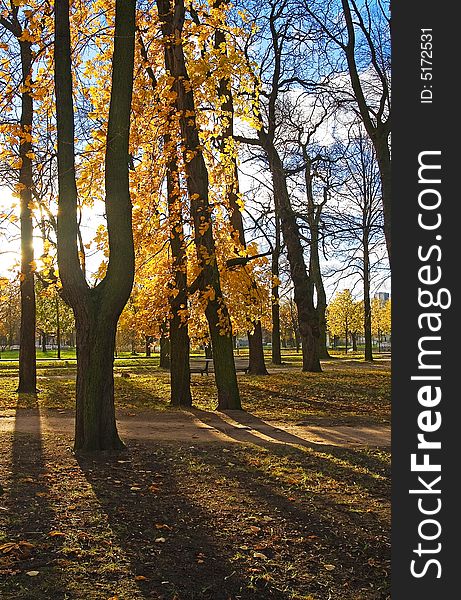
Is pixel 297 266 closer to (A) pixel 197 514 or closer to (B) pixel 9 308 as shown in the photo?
(A) pixel 197 514

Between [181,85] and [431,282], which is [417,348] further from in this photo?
[181,85]

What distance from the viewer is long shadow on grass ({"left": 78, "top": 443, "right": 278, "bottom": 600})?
426 cm

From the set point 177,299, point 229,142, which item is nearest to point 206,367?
point 177,299

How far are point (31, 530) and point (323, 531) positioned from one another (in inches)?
91.5

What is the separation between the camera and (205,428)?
10.8m

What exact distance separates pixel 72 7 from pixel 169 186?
13.2 feet

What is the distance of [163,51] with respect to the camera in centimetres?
1284

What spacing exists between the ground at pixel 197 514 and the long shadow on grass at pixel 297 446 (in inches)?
1.0

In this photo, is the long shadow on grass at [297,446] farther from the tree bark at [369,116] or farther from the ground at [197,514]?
the tree bark at [369,116]

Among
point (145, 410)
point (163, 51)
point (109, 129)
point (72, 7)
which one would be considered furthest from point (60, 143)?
point (145, 410)

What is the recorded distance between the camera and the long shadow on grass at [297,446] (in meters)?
7.27

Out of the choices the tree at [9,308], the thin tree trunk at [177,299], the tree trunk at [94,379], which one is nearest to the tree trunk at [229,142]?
the thin tree trunk at [177,299]

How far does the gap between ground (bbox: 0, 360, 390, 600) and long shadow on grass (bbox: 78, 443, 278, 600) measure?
0.04ft

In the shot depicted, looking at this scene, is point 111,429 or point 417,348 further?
point 111,429
